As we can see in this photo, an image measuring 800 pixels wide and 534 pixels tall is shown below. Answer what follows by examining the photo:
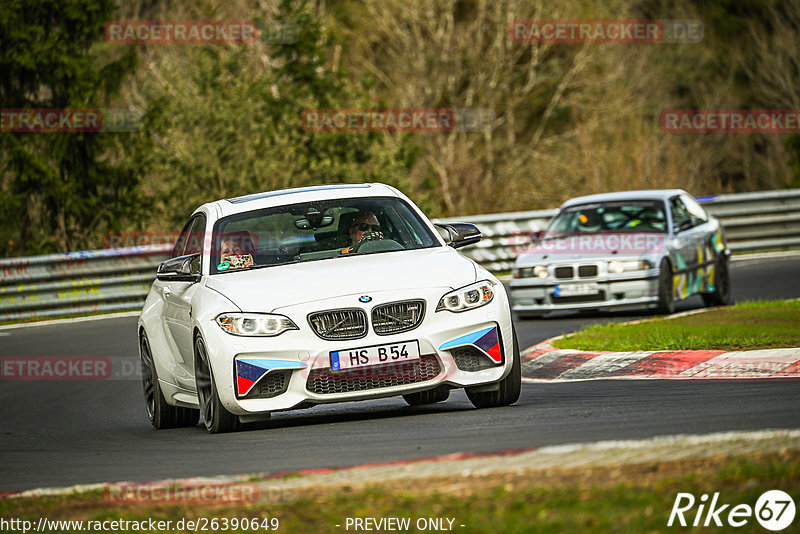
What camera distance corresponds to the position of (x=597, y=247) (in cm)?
1723

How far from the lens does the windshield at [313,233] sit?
374 inches

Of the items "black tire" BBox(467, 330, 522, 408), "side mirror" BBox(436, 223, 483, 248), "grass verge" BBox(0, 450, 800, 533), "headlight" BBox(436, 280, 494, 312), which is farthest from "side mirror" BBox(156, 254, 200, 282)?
"grass verge" BBox(0, 450, 800, 533)

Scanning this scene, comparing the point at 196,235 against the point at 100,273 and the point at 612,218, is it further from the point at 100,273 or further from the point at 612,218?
the point at 100,273

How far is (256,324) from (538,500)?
369cm

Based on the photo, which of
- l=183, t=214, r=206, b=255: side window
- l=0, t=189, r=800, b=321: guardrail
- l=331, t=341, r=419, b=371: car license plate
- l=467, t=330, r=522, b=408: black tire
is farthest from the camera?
l=0, t=189, r=800, b=321: guardrail

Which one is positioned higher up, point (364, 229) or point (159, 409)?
point (364, 229)

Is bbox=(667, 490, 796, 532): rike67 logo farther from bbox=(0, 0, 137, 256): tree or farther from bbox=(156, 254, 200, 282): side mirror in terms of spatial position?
bbox=(0, 0, 137, 256): tree

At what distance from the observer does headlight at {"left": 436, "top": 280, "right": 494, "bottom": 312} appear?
28.1 ft

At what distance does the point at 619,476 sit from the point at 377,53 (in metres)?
41.7

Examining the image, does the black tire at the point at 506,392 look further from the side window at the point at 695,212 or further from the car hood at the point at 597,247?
the side window at the point at 695,212

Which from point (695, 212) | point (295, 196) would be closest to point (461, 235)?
point (295, 196)

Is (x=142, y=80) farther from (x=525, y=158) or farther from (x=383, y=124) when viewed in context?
(x=383, y=124)

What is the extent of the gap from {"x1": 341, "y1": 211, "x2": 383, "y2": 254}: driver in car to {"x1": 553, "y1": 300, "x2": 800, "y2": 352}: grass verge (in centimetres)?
329

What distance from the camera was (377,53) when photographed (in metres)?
46.2
